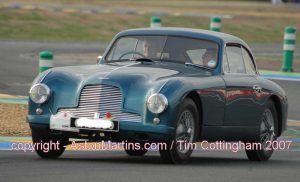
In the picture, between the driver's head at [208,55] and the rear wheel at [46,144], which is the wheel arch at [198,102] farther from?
the rear wheel at [46,144]

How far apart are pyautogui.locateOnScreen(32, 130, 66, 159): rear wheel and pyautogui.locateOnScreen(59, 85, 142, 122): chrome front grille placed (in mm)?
463

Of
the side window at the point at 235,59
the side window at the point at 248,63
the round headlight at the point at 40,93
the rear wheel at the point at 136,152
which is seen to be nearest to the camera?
the round headlight at the point at 40,93

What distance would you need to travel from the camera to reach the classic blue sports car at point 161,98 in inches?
423

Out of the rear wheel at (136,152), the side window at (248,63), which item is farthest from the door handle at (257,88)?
the rear wheel at (136,152)

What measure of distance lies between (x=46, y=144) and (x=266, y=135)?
2859 millimetres

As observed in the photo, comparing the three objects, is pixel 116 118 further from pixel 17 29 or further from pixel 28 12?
pixel 28 12

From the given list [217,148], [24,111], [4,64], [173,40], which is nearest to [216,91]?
[173,40]

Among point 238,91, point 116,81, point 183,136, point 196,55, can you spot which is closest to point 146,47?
point 196,55

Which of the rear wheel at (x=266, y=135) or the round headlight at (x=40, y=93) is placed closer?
the round headlight at (x=40, y=93)

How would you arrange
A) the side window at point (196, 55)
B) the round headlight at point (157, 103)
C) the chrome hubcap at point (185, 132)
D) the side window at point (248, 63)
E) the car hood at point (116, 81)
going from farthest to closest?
the side window at point (248, 63) < the side window at point (196, 55) < the chrome hubcap at point (185, 132) < the car hood at point (116, 81) < the round headlight at point (157, 103)

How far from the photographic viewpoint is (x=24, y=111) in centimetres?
1617

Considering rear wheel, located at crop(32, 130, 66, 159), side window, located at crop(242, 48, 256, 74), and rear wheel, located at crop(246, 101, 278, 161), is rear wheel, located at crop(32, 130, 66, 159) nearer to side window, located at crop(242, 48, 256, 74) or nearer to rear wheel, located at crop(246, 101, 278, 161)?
rear wheel, located at crop(246, 101, 278, 161)

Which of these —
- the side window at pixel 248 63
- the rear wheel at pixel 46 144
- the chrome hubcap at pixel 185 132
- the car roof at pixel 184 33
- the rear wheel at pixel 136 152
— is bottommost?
the rear wheel at pixel 136 152

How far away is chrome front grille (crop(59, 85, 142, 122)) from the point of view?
1077 cm
